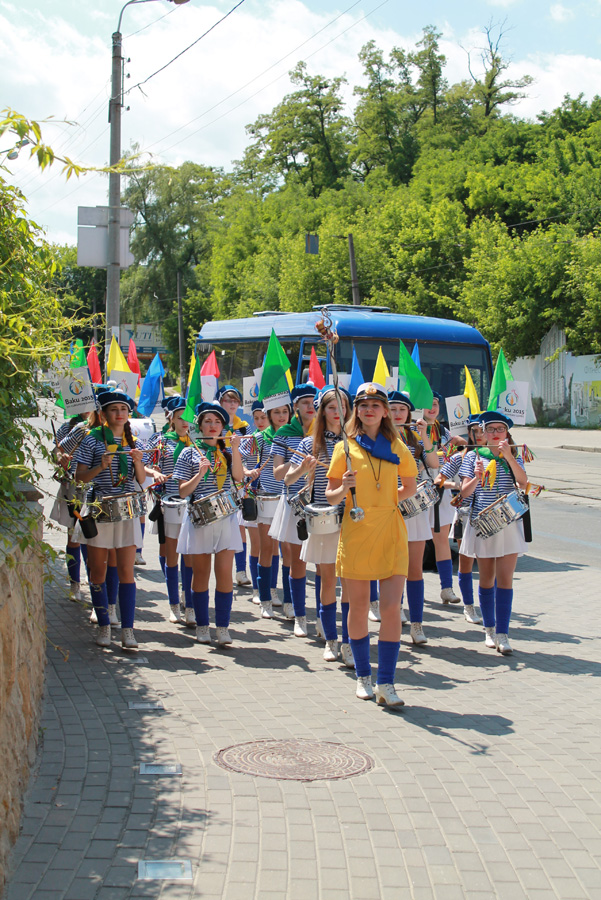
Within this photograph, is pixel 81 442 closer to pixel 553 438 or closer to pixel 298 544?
pixel 298 544

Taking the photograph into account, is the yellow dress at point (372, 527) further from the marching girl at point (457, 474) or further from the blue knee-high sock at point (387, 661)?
the marching girl at point (457, 474)

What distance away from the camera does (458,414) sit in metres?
8.73

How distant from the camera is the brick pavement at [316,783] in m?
3.79

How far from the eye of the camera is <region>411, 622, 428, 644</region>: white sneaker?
762 centimetres

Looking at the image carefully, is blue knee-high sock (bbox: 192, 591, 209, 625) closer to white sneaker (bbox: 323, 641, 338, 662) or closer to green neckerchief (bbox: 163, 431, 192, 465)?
white sneaker (bbox: 323, 641, 338, 662)

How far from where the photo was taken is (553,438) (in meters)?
32.8

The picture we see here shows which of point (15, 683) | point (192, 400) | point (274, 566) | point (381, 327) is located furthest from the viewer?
point (381, 327)

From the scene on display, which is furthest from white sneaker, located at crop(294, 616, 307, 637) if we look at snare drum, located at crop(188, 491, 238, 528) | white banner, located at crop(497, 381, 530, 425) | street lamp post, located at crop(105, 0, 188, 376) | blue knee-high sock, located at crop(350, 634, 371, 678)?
street lamp post, located at crop(105, 0, 188, 376)

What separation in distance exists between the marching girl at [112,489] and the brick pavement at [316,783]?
301 millimetres

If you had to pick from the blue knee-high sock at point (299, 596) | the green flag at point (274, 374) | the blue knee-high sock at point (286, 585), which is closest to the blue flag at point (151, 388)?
the green flag at point (274, 374)

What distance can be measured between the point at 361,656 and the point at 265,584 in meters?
2.80

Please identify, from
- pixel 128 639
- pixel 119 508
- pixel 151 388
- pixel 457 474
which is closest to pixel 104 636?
pixel 128 639

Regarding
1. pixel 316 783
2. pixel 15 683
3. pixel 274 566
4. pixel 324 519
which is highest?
pixel 324 519

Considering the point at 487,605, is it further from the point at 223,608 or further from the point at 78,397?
the point at 78,397
